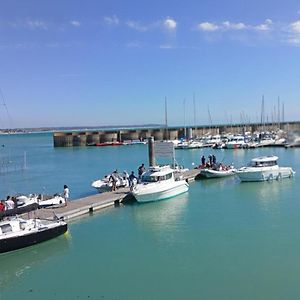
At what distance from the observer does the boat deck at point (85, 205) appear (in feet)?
91.0

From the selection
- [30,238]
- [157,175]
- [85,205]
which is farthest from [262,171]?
[30,238]

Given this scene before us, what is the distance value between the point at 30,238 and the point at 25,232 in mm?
414

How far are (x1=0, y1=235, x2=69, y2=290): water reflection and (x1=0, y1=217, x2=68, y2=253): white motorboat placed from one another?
0.30m

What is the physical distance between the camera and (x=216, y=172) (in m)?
45.9

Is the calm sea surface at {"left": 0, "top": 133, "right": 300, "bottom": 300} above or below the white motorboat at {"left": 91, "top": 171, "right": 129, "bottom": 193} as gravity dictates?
below

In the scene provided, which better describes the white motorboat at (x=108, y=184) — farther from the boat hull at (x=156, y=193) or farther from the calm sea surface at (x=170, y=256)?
the calm sea surface at (x=170, y=256)

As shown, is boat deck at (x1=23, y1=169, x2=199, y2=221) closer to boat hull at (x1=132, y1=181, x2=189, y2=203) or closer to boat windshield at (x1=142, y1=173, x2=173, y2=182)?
boat hull at (x1=132, y1=181, x2=189, y2=203)

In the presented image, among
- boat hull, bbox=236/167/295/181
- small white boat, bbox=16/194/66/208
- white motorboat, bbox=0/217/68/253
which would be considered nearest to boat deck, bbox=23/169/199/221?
small white boat, bbox=16/194/66/208

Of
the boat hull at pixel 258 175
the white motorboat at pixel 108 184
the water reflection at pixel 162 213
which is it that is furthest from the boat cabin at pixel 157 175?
the boat hull at pixel 258 175

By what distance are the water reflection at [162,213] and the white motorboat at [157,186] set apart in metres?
0.47

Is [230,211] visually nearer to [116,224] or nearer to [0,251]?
[116,224]

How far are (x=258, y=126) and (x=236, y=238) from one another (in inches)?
4633

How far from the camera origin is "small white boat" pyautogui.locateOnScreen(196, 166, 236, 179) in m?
45.5

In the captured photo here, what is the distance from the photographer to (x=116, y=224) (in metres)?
27.6
